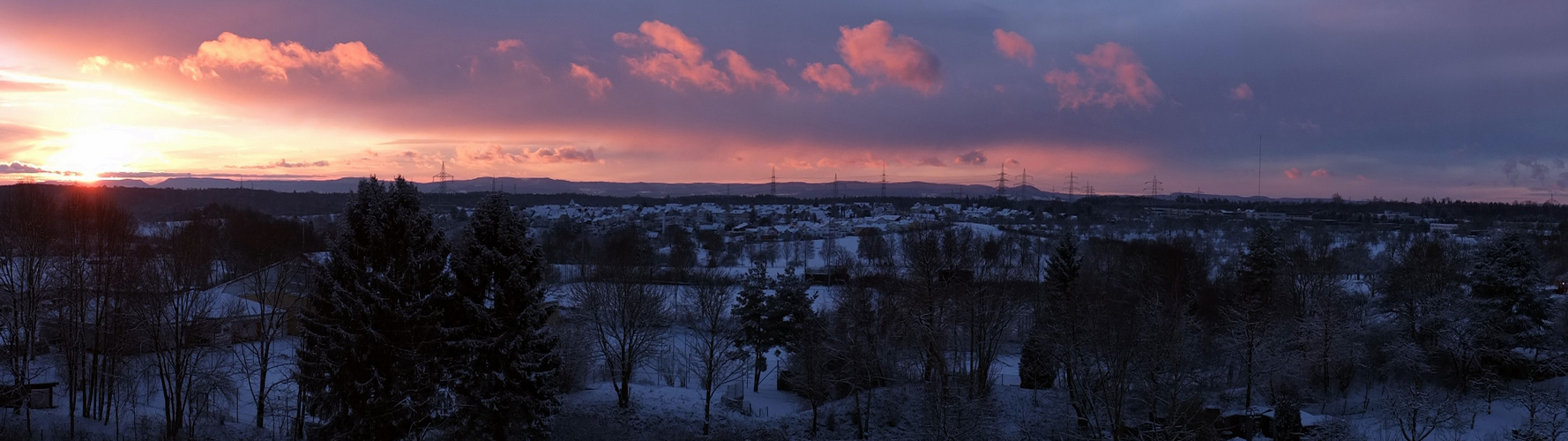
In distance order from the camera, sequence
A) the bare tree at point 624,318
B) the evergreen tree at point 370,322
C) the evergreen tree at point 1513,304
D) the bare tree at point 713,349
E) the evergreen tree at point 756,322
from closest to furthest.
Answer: the evergreen tree at point 370,322 < the bare tree at point 624,318 < the bare tree at point 713,349 < the evergreen tree at point 1513,304 < the evergreen tree at point 756,322

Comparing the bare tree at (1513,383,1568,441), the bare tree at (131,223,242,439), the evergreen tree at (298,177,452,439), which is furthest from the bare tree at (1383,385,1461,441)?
the bare tree at (131,223,242,439)

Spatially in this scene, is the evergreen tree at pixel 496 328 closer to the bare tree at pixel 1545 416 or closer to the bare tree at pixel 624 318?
the bare tree at pixel 624 318

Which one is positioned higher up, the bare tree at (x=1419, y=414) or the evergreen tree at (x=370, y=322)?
the evergreen tree at (x=370, y=322)

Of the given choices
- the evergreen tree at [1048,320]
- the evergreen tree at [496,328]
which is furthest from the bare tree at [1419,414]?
the evergreen tree at [496,328]

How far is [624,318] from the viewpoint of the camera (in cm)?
2689

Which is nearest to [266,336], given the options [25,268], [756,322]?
[25,268]

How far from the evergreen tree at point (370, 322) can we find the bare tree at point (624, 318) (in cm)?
883

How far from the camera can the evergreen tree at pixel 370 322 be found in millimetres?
15727

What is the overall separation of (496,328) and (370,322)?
2.91m

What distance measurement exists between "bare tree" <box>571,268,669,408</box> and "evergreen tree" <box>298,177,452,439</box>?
8830mm

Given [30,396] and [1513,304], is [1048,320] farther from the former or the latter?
[30,396]

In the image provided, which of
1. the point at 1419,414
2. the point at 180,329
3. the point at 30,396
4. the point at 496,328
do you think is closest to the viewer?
the point at 496,328

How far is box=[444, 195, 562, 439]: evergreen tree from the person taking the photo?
58.3 feet

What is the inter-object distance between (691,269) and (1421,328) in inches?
1240
